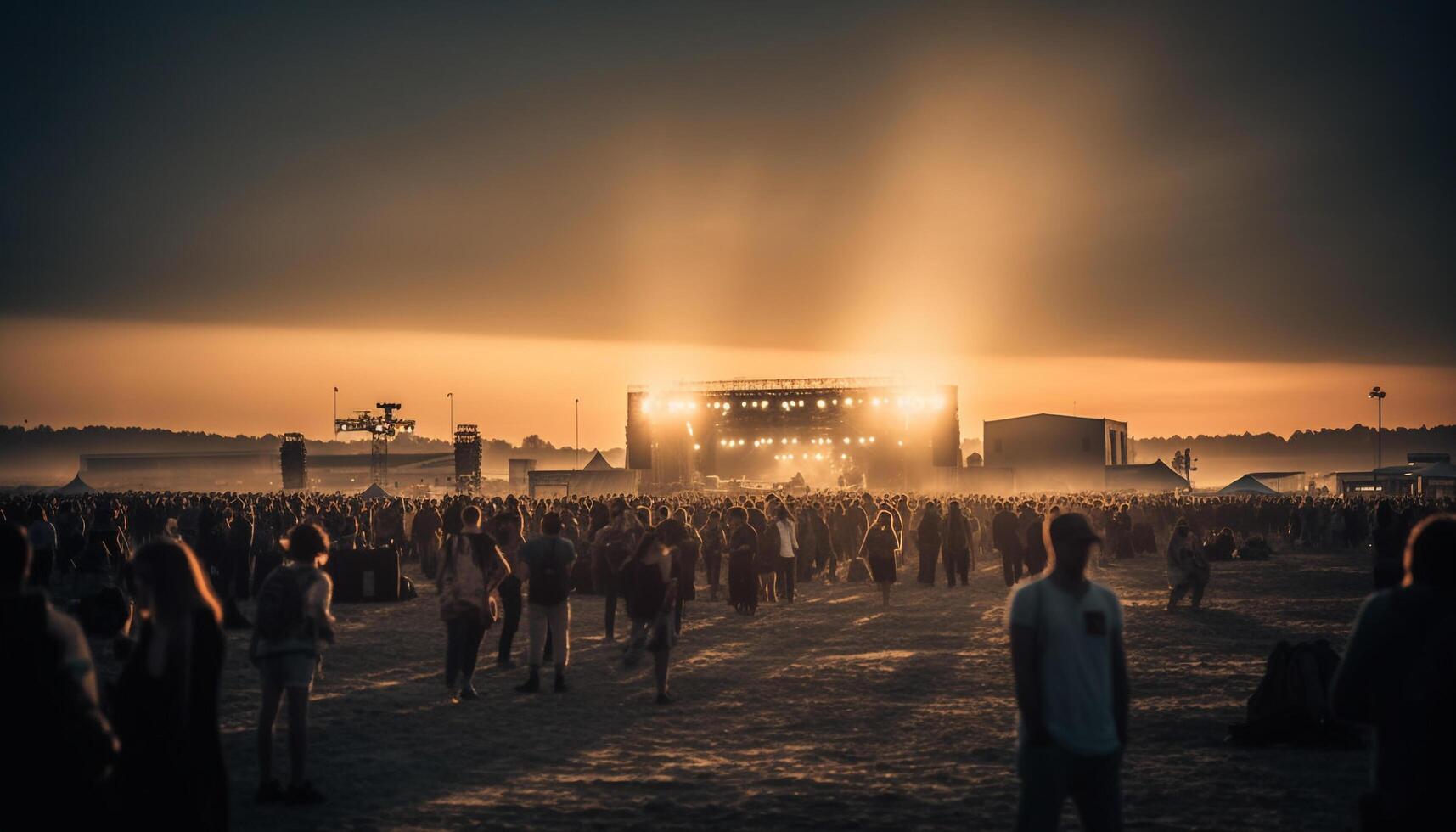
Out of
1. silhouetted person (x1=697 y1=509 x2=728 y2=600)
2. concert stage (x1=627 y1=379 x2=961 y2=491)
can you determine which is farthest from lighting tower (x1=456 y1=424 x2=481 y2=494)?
silhouetted person (x1=697 y1=509 x2=728 y2=600)

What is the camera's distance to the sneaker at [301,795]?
726 centimetres

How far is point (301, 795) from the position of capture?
23.8 ft

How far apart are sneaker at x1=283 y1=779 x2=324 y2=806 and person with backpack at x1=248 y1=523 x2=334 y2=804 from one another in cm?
13

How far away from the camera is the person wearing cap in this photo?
437 centimetres

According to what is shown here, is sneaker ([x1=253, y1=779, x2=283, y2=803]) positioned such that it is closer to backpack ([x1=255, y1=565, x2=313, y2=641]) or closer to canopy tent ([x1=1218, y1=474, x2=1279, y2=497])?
backpack ([x1=255, y1=565, x2=313, y2=641])

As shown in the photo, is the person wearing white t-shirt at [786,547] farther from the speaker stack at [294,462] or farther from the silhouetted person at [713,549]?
the speaker stack at [294,462]

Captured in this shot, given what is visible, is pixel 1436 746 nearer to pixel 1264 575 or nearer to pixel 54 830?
pixel 54 830

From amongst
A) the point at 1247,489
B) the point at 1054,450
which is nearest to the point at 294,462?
the point at 1054,450

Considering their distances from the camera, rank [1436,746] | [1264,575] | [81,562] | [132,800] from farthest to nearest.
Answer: [1264,575] → [81,562] → [132,800] → [1436,746]

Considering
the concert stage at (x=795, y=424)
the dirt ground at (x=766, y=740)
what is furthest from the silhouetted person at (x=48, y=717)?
the concert stage at (x=795, y=424)

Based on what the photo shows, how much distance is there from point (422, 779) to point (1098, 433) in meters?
79.1

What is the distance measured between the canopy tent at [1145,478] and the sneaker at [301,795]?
7050 cm

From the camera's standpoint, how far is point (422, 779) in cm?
798

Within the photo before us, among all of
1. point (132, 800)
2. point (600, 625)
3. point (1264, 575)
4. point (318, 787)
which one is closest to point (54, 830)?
point (132, 800)
